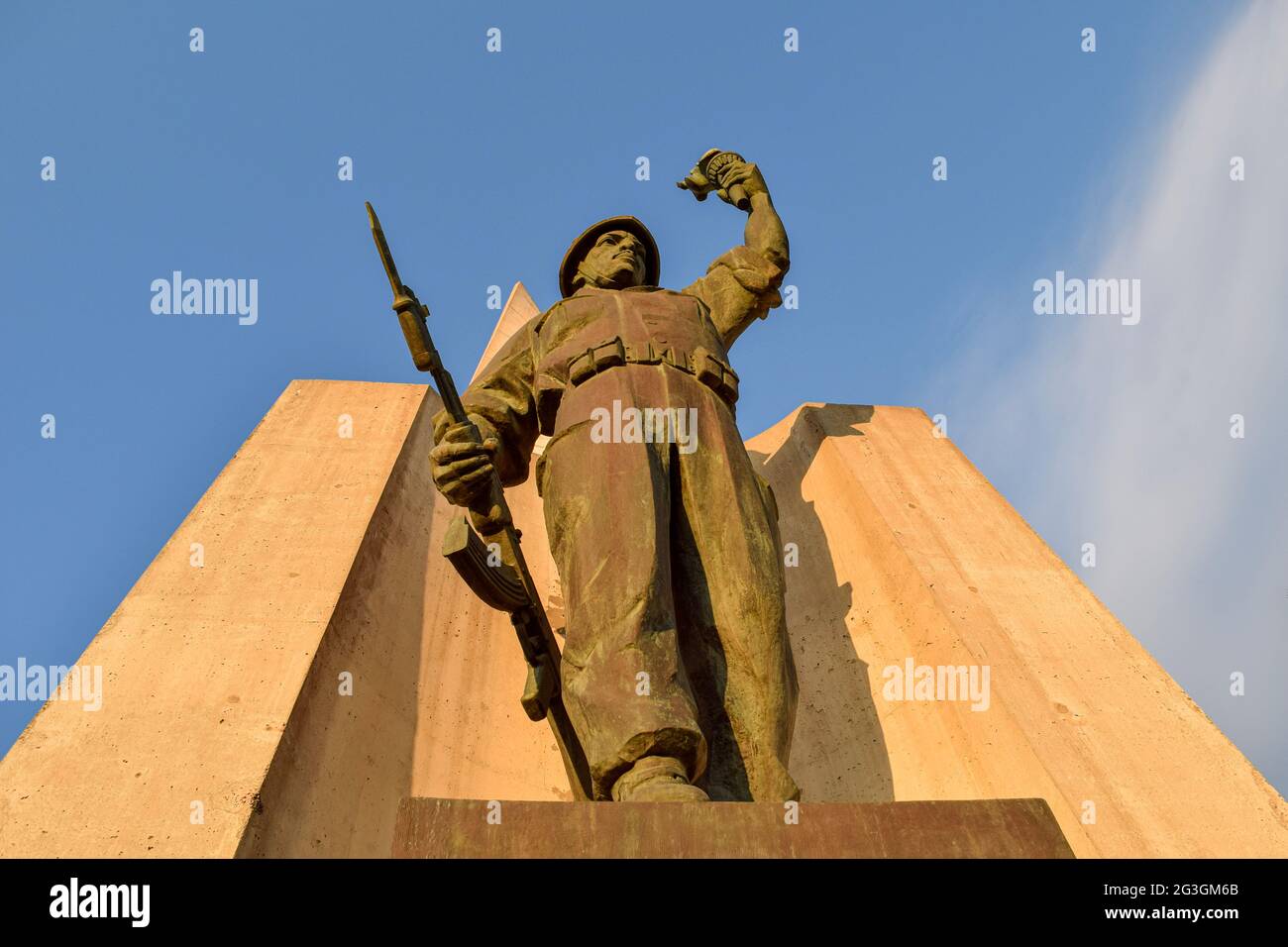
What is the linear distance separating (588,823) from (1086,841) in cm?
245

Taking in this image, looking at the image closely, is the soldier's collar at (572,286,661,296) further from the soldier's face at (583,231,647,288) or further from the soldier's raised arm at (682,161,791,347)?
the soldier's raised arm at (682,161,791,347)

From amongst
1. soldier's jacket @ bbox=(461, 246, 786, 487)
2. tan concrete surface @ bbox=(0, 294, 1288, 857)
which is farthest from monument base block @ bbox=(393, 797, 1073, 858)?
soldier's jacket @ bbox=(461, 246, 786, 487)

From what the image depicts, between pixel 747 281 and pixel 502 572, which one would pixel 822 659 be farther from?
pixel 502 572

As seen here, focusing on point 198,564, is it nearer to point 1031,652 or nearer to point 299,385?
point 299,385

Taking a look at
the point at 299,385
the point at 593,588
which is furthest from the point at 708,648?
the point at 299,385

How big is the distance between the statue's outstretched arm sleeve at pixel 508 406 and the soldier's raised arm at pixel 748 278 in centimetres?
95

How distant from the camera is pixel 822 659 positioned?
269 inches

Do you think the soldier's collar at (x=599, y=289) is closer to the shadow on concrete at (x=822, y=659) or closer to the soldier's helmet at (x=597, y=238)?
the soldier's helmet at (x=597, y=238)

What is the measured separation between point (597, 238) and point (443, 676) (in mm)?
2300

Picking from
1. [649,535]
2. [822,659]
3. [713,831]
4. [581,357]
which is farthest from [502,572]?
[822,659]

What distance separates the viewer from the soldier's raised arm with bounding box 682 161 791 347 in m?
6.26

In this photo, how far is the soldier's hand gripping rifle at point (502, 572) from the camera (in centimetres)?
451

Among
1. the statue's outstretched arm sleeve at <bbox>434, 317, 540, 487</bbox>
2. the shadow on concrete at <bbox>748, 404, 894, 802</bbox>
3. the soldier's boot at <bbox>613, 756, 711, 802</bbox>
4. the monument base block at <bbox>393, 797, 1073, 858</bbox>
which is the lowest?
the monument base block at <bbox>393, 797, 1073, 858</bbox>

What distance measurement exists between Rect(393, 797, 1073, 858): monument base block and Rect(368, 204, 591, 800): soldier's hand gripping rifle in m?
1.41
